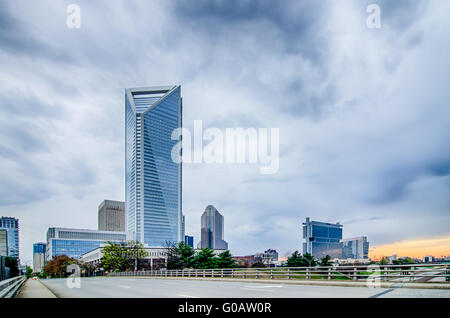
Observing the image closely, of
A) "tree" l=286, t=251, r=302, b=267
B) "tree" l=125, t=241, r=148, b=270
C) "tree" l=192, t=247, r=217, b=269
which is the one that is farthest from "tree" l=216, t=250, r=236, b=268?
"tree" l=125, t=241, r=148, b=270

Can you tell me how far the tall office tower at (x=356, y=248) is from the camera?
154 metres

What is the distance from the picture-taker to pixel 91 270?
415ft

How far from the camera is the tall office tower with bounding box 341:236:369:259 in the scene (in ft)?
506

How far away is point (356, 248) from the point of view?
559 feet

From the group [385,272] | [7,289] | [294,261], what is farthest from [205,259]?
[7,289]

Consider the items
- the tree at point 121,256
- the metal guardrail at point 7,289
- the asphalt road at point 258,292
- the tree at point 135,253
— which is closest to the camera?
the asphalt road at point 258,292

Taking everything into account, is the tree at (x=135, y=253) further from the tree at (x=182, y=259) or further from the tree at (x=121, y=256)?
the tree at (x=182, y=259)

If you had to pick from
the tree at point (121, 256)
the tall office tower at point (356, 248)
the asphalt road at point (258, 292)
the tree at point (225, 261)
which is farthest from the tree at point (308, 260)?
the tall office tower at point (356, 248)

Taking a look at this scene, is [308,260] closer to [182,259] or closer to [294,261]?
[294,261]

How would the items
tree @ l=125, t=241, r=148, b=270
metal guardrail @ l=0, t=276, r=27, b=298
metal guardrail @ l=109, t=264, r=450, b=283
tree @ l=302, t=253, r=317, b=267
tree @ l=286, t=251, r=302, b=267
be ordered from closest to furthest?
metal guardrail @ l=0, t=276, r=27, b=298 < metal guardrail @ l=109, t=264, r=450, b=283 < tree @ l=286, t=251, r=302, b=267 < tree @ l=302, t=253, r=317, b=267 < tree @ l=125, t=241, r=148, b=270

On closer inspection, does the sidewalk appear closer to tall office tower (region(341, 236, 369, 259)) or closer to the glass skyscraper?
tall office tower (region(341, 236, 369, 259))
